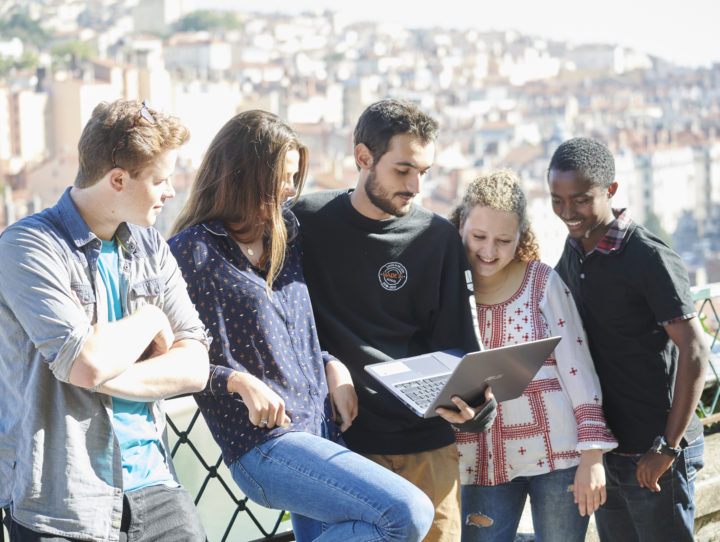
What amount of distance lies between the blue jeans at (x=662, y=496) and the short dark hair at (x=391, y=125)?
717 millimetres

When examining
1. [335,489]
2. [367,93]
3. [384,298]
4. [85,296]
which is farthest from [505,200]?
[367,93]

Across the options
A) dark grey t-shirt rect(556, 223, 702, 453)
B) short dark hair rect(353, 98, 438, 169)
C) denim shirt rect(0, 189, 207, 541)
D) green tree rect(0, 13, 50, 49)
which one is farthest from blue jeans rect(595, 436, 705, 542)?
green tree rect(0, 13, 50, 49)

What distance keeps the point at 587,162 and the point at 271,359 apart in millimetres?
748

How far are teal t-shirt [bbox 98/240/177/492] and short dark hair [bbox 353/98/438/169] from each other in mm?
578

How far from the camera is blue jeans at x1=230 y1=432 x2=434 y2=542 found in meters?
1.46

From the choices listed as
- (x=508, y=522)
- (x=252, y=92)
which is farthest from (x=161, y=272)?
(x=252, y=92)

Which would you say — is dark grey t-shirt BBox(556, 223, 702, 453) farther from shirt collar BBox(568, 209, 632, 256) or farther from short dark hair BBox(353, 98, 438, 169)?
short dark hair BBox(353, 98, 438, 169)

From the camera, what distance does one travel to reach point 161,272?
1.52 meters

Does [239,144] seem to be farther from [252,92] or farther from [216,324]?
[252,92]

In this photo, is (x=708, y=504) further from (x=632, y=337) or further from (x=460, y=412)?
(x=460, y=412)

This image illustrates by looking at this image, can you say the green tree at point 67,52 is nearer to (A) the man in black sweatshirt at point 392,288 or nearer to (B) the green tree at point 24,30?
(B) the green tree at point 24,30

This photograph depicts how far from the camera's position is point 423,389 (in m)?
1.67

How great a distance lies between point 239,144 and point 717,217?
5473 centimetres

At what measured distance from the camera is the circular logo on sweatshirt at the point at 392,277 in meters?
1.81
